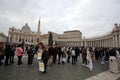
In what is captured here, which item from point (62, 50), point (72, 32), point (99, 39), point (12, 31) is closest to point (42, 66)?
point (62, 50)

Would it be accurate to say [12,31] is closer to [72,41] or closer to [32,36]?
[32,36]

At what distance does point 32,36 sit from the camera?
331ft

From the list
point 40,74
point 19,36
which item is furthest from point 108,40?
point 19,36

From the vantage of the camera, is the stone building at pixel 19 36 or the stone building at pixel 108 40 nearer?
the stone building at pixel 108 40

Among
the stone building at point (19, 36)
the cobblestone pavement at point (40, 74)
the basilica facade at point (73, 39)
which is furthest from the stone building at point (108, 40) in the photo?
the cobblestone pavement at point (40, 74)

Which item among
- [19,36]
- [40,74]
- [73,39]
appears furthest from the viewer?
[73,39]

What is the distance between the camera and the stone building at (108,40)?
5384 cm

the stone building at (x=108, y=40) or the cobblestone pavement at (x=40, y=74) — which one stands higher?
the stone building at (x=108, y=40)

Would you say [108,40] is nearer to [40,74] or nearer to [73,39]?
[73,39]

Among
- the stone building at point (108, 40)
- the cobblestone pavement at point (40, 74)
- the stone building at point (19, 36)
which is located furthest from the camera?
the stone building at point (19, 36)

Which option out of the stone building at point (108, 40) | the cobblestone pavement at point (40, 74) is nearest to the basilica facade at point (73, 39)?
the stone building at point (108, 40)

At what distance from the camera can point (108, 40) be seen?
63.7m

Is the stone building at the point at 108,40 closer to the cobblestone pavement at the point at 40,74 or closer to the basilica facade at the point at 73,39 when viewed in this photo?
the basilica facade at the point at 73,39

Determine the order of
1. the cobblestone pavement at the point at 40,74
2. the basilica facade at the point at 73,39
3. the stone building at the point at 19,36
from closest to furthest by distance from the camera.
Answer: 1. the cobblestone pavement at the point at 40,74
2. the basilica facade at the point at 73,39
3. the stone building at the point at 19,36
